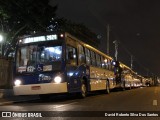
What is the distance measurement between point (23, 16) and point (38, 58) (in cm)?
1811

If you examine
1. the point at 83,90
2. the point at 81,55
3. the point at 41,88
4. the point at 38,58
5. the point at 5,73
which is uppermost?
the point at 81,55

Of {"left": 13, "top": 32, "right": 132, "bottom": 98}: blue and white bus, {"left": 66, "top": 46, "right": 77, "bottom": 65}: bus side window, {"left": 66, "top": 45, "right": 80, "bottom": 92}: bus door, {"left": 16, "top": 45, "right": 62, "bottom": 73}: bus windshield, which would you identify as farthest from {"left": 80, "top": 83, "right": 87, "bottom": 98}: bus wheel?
{"left": 16, "top": 45, "right": 62, "bottom": 73}: bus windshield

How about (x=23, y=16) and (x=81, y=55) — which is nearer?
(x=81, y=55)

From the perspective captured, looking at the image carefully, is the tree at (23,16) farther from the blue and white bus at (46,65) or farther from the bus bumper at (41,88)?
the bus bumper at (41,88)

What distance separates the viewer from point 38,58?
788 inches

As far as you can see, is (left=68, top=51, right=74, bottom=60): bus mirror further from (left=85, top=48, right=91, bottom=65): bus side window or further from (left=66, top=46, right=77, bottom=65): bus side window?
(left=85, top=48, right=91, bottom=65): bus side window

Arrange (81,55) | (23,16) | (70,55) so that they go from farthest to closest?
(23,16) < (81,55) < (70,55)

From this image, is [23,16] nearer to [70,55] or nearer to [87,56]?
[87,56]

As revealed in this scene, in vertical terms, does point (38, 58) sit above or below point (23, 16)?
below

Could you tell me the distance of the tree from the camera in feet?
117

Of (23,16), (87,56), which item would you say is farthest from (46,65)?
(23,16)

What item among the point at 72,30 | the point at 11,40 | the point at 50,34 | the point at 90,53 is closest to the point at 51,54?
the point at 50,34

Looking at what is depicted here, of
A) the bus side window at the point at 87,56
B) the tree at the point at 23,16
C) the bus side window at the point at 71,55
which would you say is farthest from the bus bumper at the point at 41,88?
the tree at the point at 23,16

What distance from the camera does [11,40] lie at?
40.4 m
